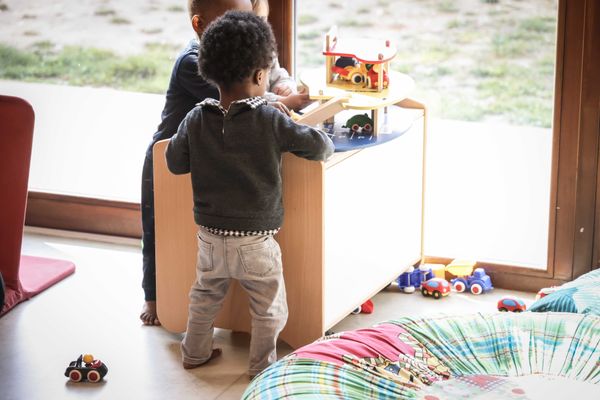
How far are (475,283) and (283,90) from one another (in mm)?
858

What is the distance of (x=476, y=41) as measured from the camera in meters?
3.05

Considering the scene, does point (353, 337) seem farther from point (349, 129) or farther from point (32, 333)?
point (32, 333)

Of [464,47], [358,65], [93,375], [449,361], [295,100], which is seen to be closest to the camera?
[449,361]

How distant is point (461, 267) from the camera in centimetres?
319

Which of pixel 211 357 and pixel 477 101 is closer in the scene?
pixel 211 357

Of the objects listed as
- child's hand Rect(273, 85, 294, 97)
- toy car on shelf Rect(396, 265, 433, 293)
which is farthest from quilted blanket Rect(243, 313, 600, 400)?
child's hand Rect(273, 85, 294, 97)

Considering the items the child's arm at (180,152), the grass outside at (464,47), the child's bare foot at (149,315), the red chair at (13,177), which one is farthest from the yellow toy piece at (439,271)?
the red chair at (13,177)

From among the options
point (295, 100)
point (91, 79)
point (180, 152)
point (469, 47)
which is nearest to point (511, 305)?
point (469, 47)

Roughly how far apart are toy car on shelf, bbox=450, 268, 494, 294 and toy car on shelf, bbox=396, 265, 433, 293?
0.09 m

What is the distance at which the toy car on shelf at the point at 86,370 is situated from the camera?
260 cm

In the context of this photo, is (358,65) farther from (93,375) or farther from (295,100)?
(93,375)

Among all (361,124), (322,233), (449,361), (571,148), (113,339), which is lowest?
(113,339)

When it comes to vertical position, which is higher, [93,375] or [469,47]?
[469,47]

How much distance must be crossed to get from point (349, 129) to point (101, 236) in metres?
1.25
